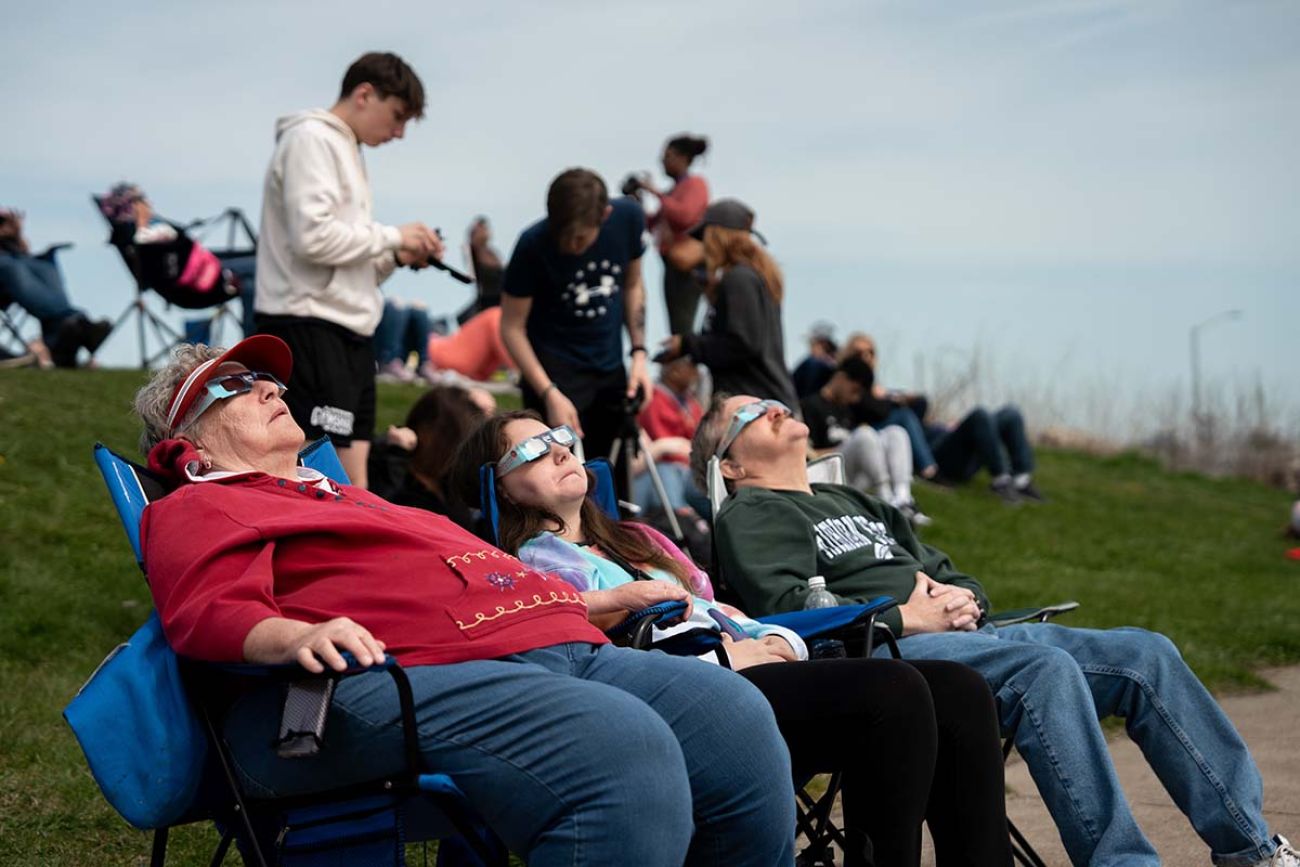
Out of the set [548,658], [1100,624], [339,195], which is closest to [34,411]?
[339,195]

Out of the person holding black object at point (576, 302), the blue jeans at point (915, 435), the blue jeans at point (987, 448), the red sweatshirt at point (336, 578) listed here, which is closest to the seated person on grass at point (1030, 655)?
the red sweatshirt at point (336, 578)

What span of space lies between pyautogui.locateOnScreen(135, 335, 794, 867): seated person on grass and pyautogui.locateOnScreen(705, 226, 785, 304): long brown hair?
3.78 m

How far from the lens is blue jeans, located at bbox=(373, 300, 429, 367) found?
12.5 metres

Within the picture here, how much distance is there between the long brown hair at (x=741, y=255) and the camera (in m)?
6.69

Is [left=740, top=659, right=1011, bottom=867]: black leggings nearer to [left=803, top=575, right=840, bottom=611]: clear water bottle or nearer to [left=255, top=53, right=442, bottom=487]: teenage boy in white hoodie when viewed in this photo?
[left=803, top=575, right=840, bottom=611]: clear water bottle

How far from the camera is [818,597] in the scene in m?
3.73

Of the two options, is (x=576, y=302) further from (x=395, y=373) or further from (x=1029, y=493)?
(x=1029, y=493)

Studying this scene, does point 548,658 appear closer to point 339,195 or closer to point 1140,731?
point 1140,731

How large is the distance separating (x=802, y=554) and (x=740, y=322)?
8.93ft

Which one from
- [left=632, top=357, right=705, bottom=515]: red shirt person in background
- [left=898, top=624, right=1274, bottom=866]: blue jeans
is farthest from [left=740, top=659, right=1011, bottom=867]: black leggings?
[left=632, top=357, right=705, bottom=515]: red shirt person in background

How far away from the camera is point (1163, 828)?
167 inches

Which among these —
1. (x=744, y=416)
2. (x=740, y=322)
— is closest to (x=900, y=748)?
(x=744, y=416)

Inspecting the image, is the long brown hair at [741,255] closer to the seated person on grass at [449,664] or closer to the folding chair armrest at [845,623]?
the folding chair armrest at [845,623]

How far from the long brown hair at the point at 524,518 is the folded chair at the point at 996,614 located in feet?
0.88
